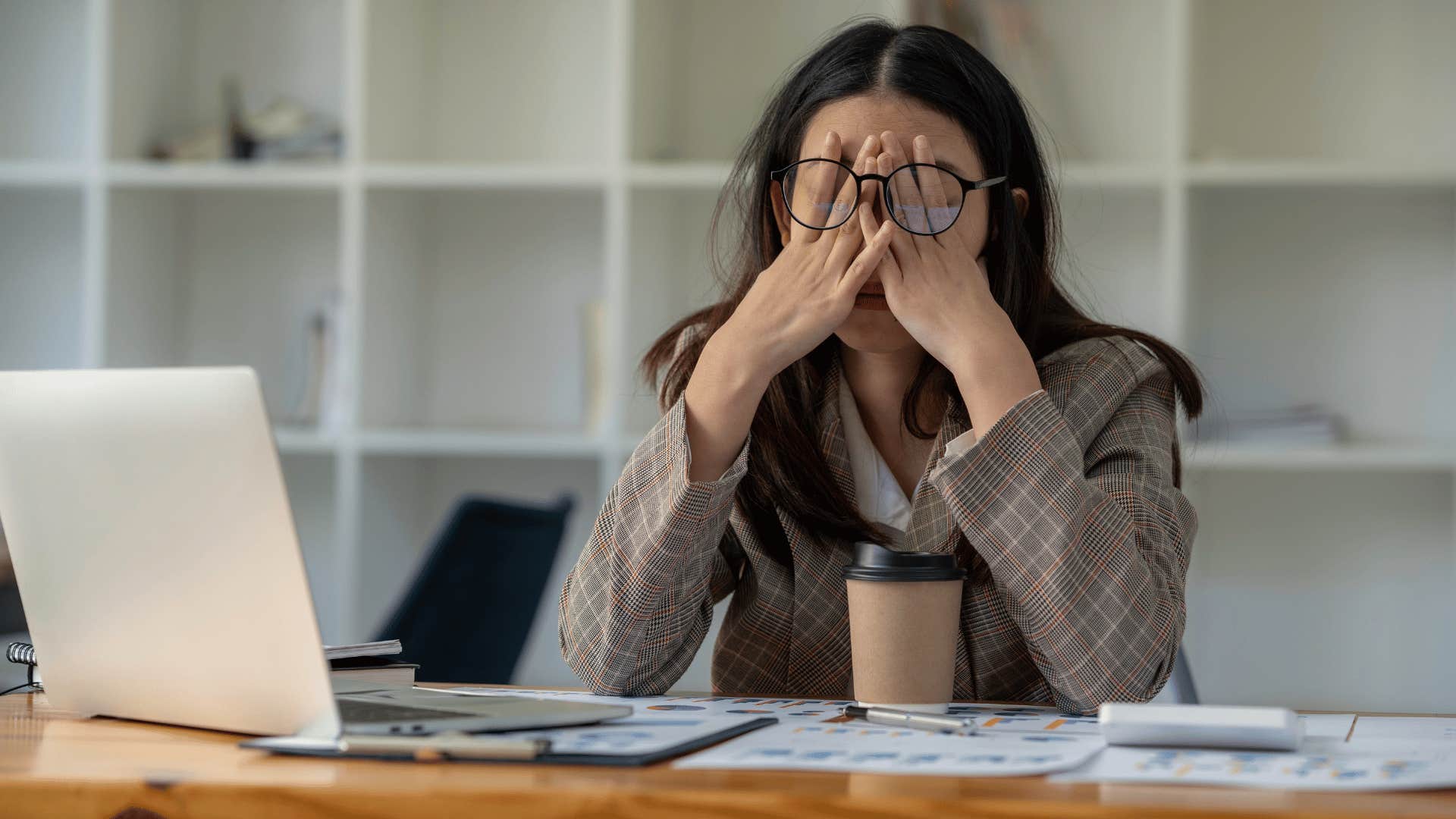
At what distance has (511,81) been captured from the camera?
2.87 m

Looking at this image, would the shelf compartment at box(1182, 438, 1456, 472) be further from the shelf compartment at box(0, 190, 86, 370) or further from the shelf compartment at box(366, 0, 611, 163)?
the shelf compartment at box(0, 190, 86, 370)

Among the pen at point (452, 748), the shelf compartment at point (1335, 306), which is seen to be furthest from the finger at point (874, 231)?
the shelf compartment at point (1335, 306)

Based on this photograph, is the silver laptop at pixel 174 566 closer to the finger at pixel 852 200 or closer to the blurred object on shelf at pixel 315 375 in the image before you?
the finger at pixel 852 200

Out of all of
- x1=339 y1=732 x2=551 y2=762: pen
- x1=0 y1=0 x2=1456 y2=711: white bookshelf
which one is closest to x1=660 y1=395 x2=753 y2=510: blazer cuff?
x1=339 y1=732 x2=551 y2=762: pen

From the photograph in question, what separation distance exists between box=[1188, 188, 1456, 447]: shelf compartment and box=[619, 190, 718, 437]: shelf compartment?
0.96 m

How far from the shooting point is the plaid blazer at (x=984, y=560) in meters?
0.96

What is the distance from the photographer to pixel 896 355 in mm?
1310

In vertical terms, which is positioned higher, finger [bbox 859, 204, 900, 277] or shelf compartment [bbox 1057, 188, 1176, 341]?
shelf compartment [bbox 1057, 188, 1176, 341]

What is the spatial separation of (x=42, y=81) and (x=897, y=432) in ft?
7.80

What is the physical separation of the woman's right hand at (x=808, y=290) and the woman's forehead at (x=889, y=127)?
5 cm

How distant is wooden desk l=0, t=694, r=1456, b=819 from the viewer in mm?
560

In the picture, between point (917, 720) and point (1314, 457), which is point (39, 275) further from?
point (917, 720)

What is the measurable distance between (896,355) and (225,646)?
0.75m

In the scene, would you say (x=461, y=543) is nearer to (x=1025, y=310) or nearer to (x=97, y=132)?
(x=1025, y=310)
